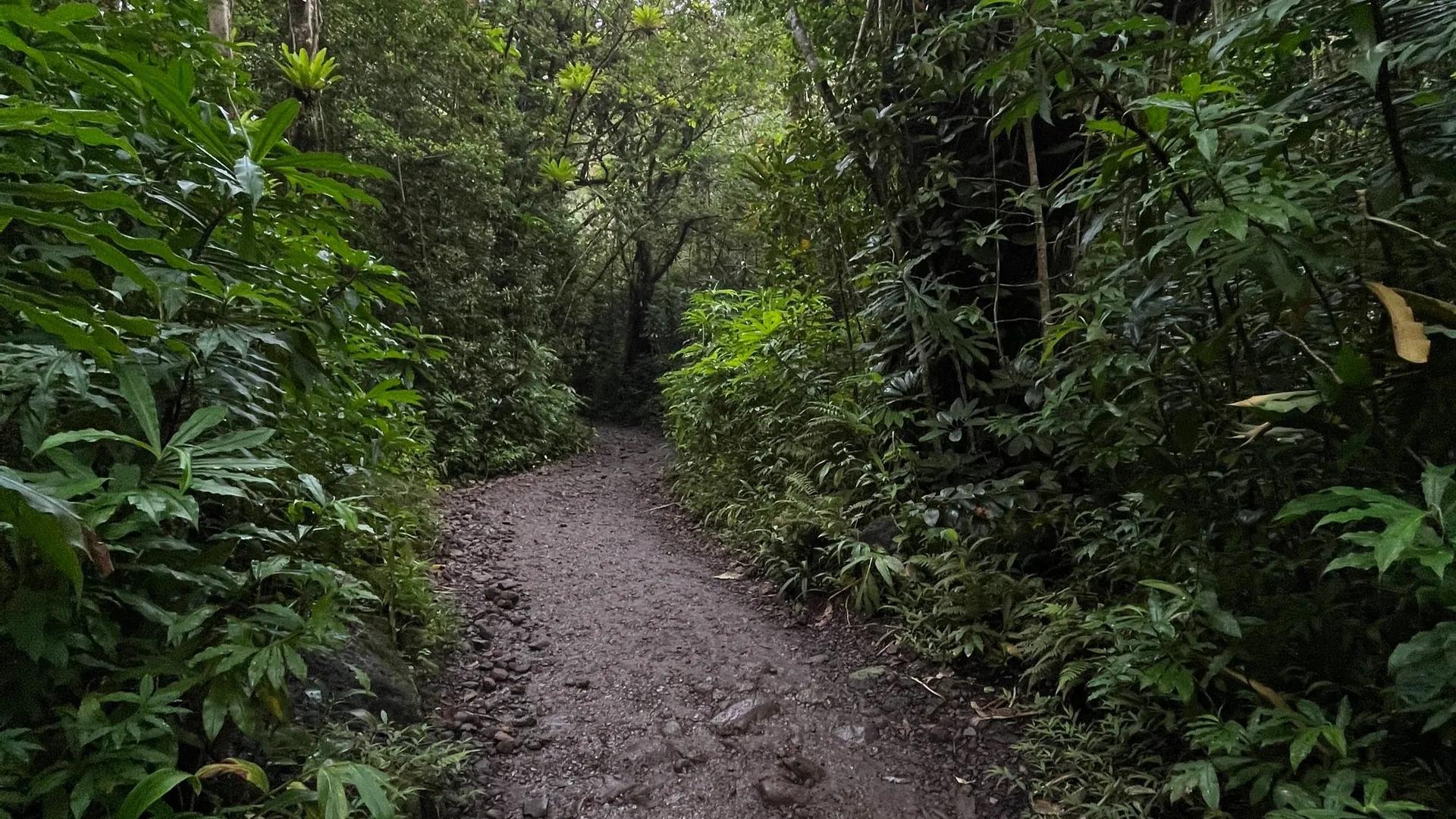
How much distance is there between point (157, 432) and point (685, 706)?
2139 mm

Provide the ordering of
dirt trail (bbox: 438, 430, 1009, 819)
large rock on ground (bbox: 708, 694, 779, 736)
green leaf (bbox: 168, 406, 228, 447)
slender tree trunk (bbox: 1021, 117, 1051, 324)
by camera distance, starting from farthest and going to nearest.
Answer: slender tree trunk (bbox: 1021, 117, 1051, 324)
large rock on ground (bbox: 708, 694, 779, 736)
dirt trail (bbox: 438, 430, 1009, 819)
green leaf (bbox: 168, 406, 228, 447)

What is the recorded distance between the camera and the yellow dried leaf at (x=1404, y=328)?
1362 millimetres

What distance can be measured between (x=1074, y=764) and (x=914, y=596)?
41.3 inches

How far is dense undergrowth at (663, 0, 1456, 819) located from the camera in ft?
5.19

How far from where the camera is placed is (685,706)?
276cm

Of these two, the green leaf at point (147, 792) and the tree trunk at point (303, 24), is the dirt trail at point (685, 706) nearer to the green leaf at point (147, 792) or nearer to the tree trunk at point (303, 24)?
the green leaf at point (147, 792)

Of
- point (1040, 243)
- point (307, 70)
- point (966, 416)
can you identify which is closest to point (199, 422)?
point (966, 416)

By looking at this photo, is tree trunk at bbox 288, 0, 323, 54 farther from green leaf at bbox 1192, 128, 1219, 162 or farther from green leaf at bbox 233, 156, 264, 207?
green leaf at bbox 1192, 128, 1219, 162

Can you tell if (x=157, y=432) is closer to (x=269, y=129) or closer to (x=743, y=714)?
(x=269, y=129)

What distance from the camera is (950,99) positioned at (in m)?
3.59

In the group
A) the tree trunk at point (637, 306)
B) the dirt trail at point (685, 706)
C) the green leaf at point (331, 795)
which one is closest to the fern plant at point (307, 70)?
the dirt trail at point (685, 706)

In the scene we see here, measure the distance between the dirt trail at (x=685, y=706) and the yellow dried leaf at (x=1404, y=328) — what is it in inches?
70.1

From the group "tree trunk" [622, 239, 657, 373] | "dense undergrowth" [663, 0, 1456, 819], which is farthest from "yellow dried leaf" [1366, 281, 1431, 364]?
"tree trunk" [622, 239, 657, 373]

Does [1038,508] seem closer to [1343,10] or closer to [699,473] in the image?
[1343,10]
